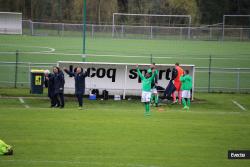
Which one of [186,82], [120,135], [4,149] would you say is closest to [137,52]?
[186,82]

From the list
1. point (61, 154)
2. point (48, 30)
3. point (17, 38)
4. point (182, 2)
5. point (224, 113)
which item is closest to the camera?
point (61, 154)

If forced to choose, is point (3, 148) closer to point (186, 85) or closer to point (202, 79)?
point (186, 85)

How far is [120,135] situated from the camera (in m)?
21.4

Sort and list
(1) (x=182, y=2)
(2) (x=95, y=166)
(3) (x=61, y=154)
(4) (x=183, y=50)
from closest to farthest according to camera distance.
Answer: (2) (x=95, y=166)
(3) (x=61, y=154)
(4) (x=183, y=50)
(1) (x=182, y=2)

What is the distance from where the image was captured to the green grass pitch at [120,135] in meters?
17.2

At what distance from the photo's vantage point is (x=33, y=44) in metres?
61.0

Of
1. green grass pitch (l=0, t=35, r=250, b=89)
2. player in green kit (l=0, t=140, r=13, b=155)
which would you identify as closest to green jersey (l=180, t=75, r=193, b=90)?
green grass pitch (l=0, t=35, r=250, b=89)

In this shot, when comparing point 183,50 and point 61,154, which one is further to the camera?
point 183,50

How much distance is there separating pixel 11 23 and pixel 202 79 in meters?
35.8

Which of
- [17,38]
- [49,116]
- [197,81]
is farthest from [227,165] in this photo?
[17,38]

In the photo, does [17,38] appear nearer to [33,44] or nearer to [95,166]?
[33,44]

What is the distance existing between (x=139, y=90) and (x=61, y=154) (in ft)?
54.8

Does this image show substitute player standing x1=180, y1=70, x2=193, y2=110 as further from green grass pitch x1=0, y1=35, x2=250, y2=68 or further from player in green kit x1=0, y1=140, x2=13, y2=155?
green grass pitch x1=0, y1=35, x2=250, y2=68

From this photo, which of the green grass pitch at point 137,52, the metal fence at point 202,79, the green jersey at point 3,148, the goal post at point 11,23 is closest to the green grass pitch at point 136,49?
the green grass pitch at point 137,52
